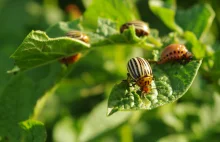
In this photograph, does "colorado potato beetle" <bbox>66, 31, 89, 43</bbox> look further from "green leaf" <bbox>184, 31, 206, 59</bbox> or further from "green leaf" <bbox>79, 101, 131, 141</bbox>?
"green leaf" <bbox>79, 101, 131, 141</bbox>

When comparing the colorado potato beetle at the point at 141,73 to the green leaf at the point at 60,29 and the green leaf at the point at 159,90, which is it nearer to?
the green leaf at the point at 159,90

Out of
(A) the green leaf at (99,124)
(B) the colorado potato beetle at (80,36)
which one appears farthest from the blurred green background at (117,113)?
(B) the colorado potato beetle at (80,36)

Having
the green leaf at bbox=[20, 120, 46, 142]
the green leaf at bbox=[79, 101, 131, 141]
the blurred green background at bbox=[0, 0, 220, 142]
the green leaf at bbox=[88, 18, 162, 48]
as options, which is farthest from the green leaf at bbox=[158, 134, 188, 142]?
the green leaf at bbox=[20, 120, 46, 142]

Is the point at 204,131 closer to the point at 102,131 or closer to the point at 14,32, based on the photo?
the point at 102,131

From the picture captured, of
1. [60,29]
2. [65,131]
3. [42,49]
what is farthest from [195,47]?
[65,131]

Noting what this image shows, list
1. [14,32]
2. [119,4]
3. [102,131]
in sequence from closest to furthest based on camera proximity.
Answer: [119,4] → [102,131] → [14,32]

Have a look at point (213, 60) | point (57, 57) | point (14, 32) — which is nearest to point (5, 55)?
point (14, 32)
